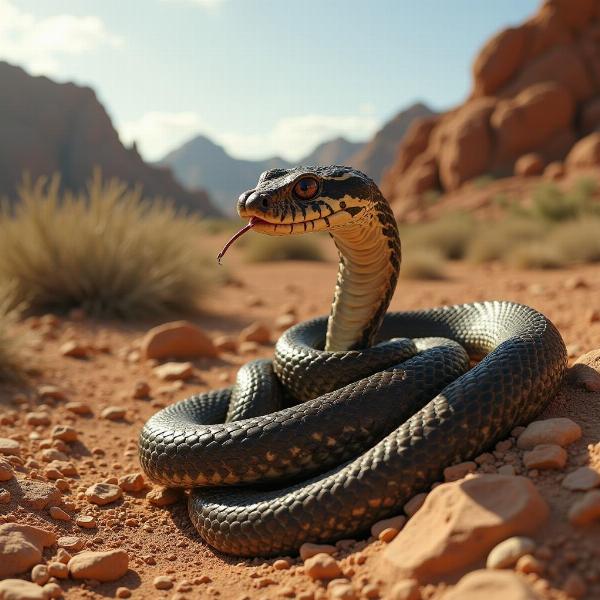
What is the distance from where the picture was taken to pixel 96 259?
413 inches

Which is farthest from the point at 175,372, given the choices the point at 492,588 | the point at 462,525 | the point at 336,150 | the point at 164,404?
the point at 336,150

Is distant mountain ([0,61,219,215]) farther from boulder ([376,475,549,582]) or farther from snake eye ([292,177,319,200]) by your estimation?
boulder ([376,475,549,582])

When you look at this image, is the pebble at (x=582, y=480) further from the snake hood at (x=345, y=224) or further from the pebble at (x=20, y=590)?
the pebble at (x=20, y=590)

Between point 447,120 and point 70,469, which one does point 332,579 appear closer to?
point 70,469

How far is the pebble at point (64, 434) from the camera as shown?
5129mm

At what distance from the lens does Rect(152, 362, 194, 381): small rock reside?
6.88m

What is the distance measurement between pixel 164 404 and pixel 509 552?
421cm

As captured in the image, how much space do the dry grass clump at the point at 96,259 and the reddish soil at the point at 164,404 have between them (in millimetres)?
554

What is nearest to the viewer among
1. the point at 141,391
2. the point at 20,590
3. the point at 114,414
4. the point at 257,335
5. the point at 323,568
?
the point at 20,590

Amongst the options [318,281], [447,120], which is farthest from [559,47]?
[318,281]

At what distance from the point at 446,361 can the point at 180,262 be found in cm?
766

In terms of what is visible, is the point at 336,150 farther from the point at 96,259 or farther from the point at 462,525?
the point at 462,525

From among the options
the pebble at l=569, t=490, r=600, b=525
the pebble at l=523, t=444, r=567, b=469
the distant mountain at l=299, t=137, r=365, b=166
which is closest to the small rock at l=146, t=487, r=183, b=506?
the pebble at l=523, t=444, r=567, b=469

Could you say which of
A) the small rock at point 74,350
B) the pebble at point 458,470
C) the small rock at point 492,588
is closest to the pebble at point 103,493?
the pebble at point 458,470
